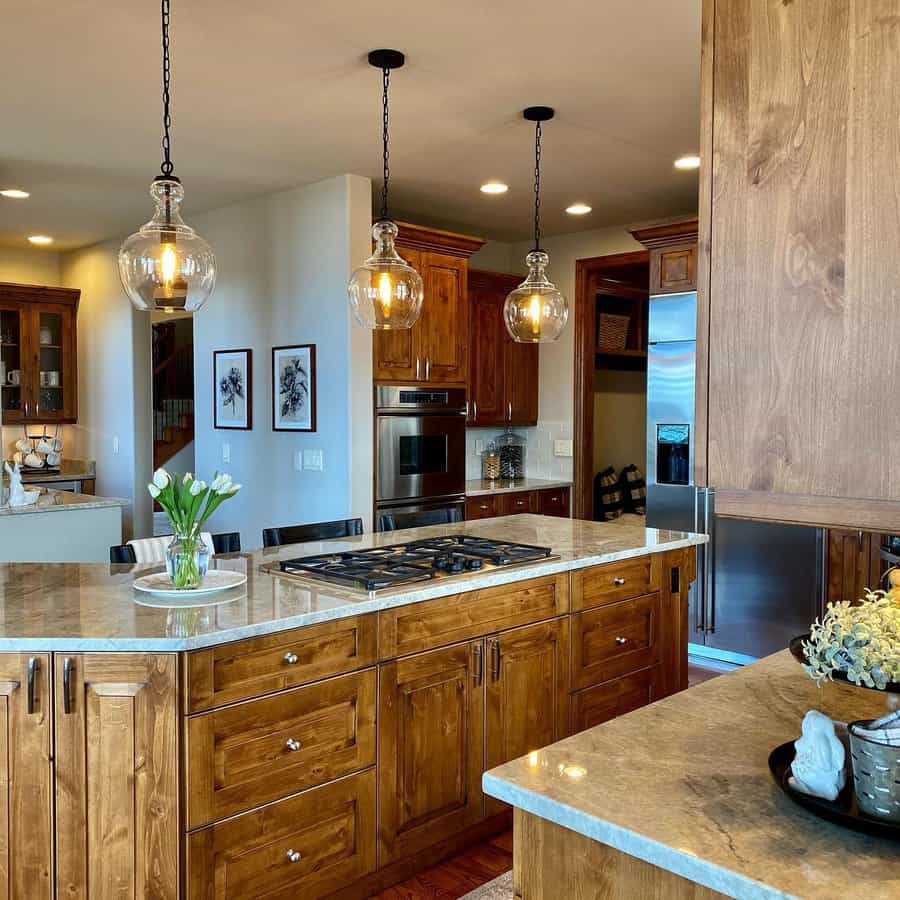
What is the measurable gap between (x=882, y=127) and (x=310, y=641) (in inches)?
71.1

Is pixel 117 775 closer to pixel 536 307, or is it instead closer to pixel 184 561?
pixel 184 561

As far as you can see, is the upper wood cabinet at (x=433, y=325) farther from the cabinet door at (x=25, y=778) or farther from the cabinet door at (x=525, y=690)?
the cabinet door at (x=25, y=778)

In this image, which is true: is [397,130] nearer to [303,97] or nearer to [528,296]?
[303,97]

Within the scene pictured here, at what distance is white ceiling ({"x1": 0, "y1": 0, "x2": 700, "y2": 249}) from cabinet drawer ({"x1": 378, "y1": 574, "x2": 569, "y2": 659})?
1.88 m

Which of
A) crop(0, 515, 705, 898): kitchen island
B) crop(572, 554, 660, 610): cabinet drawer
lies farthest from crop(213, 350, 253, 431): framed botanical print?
crop(572, 554, 660, 610): cabinet drawer

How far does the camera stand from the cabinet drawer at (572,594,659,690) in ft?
10.3

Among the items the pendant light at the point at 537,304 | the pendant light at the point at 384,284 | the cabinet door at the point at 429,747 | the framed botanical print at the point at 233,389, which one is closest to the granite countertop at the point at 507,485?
the framed botanical print at the point at 233,389

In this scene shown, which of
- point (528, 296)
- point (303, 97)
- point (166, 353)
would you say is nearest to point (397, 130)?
point (303, 97)

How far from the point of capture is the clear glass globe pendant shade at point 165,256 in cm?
248

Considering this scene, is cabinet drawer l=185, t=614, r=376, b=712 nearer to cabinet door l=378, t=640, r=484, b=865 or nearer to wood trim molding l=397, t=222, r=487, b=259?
cabinet door l=378, t=640, r=484, b=865

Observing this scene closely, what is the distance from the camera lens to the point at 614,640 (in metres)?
3.30

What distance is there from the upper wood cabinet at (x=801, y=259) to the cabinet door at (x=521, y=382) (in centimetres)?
512

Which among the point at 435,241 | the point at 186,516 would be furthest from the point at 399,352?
the point at 186,516

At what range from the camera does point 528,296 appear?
144 inches
